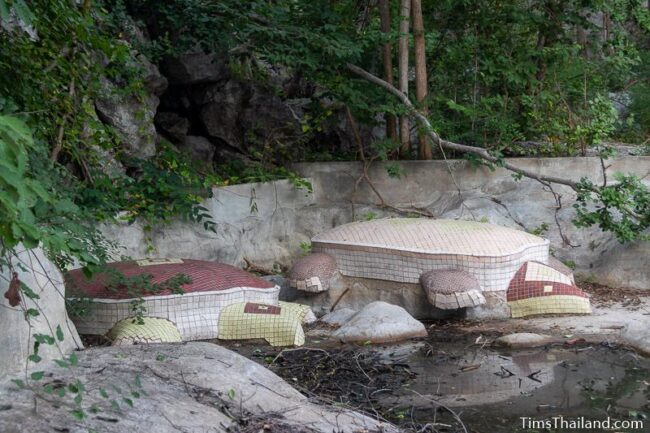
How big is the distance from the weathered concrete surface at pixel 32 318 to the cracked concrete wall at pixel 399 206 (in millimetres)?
2913

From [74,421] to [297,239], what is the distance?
581 cm

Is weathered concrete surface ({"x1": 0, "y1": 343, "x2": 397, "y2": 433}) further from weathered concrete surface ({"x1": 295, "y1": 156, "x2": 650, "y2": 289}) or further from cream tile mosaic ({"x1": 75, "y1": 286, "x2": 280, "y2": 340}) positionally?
weathered concrete surface ({"x1": 295, "y1": 156, "x2": 650, "y2": 289})

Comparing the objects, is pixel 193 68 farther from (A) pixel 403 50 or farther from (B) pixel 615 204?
(B) pixel 615 204

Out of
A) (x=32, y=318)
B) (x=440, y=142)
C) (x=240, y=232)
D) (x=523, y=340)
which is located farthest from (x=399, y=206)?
(x=32, y=318)

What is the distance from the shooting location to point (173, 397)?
3.75 m

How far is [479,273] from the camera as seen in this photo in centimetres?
702

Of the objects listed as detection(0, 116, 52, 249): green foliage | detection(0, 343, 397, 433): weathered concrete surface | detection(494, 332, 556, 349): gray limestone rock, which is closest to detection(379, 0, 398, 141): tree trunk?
detection(494, 332, 556, 349): gray limestone rock

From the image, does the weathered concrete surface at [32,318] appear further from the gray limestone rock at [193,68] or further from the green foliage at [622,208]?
the gray limestone rock at [193,68]

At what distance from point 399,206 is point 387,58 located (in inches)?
66.3

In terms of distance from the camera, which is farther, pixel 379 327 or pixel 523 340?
pixel 379 327

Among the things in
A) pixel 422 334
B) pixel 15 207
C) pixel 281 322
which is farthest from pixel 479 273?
pixel 15 207

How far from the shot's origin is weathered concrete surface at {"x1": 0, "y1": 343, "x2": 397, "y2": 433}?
337cm

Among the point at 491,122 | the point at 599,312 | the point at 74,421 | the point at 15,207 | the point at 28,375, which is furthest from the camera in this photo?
the point at 491,122

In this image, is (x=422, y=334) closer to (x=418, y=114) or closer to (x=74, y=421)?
(x=418, y=114)
